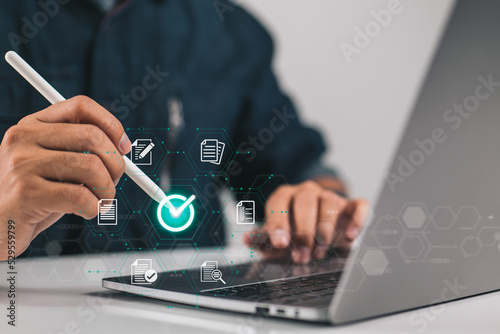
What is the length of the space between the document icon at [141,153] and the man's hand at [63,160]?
14mm

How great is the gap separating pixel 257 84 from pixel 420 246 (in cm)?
106

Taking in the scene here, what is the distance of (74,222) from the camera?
1002 mm

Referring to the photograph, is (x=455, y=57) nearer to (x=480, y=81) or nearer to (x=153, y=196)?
(x=480, y=81)

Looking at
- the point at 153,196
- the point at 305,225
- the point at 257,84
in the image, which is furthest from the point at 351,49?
the point at 153,196

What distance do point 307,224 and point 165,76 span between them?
25.8 inches

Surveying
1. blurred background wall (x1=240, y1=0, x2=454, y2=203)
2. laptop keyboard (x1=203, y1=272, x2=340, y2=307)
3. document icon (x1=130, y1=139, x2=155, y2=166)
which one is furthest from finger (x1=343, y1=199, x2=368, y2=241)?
blurred background wall (x1=240, y1=0, x2=454, y2=203)

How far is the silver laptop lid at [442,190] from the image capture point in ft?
1.03

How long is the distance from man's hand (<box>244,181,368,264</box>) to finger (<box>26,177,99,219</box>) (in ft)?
0.93

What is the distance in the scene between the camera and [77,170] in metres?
0.47

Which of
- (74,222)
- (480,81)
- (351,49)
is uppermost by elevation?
(480,81)

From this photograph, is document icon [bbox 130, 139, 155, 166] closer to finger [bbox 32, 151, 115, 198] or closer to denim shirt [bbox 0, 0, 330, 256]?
finger [bbox 32, 151, 115, 198]

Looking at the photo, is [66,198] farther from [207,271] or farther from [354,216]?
[354,216]

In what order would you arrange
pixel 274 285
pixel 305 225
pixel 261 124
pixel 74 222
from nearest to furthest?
pixel 274 285, pixel 305 225, pixel 74 222, pixel 261 124

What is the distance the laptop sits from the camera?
1.04ft
